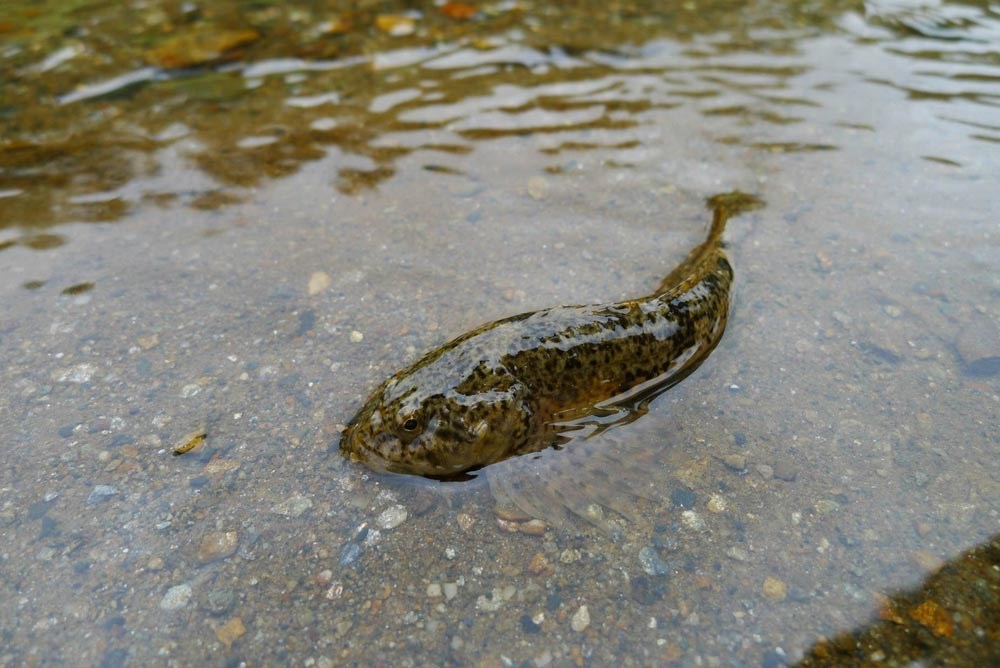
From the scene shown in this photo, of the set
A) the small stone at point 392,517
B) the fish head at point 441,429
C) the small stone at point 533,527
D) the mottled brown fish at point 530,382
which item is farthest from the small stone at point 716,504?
the small stone at point 392,517

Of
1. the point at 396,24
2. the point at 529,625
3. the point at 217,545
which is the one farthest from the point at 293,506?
the point at 396,24

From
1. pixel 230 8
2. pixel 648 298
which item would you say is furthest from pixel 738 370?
pixel 230 8

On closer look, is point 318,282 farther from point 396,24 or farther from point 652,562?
point 396,24

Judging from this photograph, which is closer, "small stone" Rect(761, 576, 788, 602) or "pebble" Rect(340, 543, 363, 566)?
"small stone" Rect(761, 576, 788, 602)

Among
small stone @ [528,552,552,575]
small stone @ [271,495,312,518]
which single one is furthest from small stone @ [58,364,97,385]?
small stone @ [528,552,552,575]

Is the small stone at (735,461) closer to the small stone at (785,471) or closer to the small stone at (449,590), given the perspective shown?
the small stone at (785,471)

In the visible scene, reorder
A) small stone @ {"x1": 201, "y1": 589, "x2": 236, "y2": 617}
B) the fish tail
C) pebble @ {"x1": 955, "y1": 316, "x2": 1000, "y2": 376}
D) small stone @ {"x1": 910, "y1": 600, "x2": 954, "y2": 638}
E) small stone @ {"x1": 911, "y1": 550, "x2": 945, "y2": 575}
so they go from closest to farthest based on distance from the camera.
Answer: small stone @ {"x1": 910, "y1": 600, "x2": 954, "y2": 638}, small stone @ {"x1": 201, "y1": 589, "x2": 236, "y2": 617}, small stone @ {"x1": 911, "y1": 550, "x2": 945, "y2": 575}, pebble @ {"x1": 955, "y1": 316, "x2": 1000, "y2": 376}, the fish tail

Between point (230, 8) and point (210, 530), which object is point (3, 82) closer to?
point (230, 8)

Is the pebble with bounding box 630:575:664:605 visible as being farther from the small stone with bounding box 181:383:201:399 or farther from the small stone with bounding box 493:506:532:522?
the small stone with bounding box 181:383:201:399
